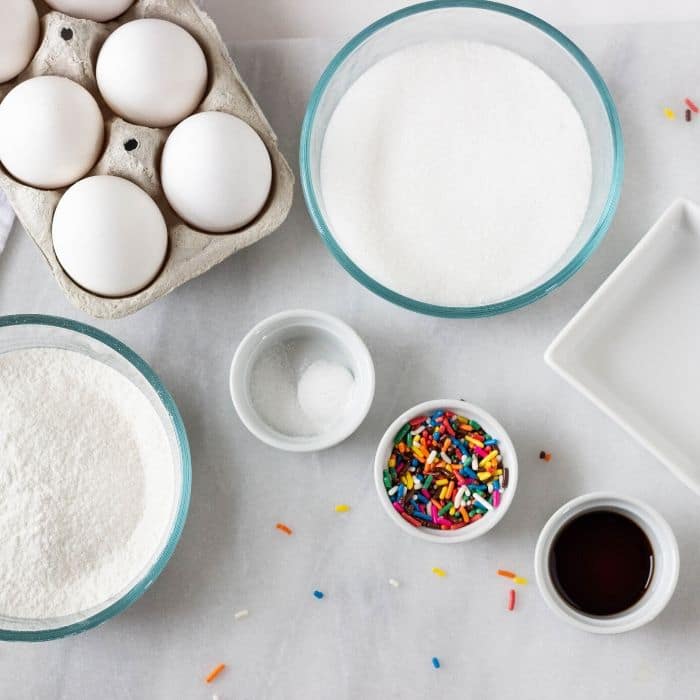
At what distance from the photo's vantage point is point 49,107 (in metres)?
1.29

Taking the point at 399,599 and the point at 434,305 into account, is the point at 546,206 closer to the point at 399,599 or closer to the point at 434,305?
the point at 434,305

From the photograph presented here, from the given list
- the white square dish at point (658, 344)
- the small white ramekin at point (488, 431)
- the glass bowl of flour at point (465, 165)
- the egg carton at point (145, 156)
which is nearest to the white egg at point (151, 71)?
the egg carton at point (145, 156)

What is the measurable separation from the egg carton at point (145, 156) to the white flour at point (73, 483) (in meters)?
0.15

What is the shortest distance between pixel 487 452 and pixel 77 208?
69cm

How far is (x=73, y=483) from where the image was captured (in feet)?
4.51

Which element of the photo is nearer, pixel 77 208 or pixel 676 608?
pixel 77 208

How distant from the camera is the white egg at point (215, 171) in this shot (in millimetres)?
1299

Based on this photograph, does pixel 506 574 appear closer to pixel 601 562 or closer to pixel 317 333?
pixel 601 562

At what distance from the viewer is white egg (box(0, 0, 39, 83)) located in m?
1.33

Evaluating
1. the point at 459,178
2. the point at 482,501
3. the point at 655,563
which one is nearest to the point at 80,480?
the point at 482,501

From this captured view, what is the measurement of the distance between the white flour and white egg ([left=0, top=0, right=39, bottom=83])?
428mm

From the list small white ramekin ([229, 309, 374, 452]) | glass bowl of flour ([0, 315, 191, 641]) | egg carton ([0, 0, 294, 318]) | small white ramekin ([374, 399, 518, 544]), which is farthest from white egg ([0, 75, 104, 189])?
small white ramekin ([374, 399, 518, 544])

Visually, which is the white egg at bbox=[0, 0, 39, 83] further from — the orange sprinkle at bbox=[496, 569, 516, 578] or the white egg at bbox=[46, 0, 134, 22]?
the orange sprinkle at bbox=[496, 569, 516, 578]

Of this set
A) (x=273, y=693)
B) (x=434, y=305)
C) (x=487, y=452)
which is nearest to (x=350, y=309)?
(x=434, y=305)
